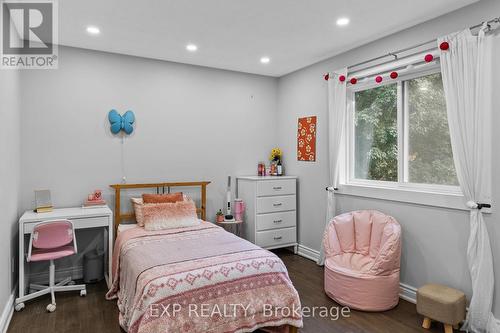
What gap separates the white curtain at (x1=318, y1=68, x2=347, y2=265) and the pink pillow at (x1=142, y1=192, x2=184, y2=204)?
6.45 ft

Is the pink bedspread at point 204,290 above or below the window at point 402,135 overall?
below

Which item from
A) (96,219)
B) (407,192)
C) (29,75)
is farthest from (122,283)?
(407,192)

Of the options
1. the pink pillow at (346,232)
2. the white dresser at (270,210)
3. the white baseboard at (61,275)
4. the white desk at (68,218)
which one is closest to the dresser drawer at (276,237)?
the white dresser at (270,210)

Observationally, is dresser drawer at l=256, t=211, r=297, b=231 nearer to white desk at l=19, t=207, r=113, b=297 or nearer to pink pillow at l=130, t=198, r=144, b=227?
pink pillow at l=130, t=198, r=144, b=227

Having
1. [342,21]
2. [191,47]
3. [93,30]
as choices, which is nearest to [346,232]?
[342,21]

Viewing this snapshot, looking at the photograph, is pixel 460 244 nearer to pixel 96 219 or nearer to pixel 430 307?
pixel 430 307

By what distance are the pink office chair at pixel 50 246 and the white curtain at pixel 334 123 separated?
2.99m

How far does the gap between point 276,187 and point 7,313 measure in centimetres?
326

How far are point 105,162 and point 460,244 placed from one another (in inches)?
156

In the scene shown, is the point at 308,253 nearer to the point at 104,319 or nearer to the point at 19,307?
the point at 104,319

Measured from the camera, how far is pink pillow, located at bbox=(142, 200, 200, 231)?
3.57 meters

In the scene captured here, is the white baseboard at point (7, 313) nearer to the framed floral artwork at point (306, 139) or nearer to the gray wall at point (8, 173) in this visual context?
the gray wall at point (8, 173)

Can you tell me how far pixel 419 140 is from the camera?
132 inches

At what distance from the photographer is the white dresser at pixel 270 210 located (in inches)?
176
